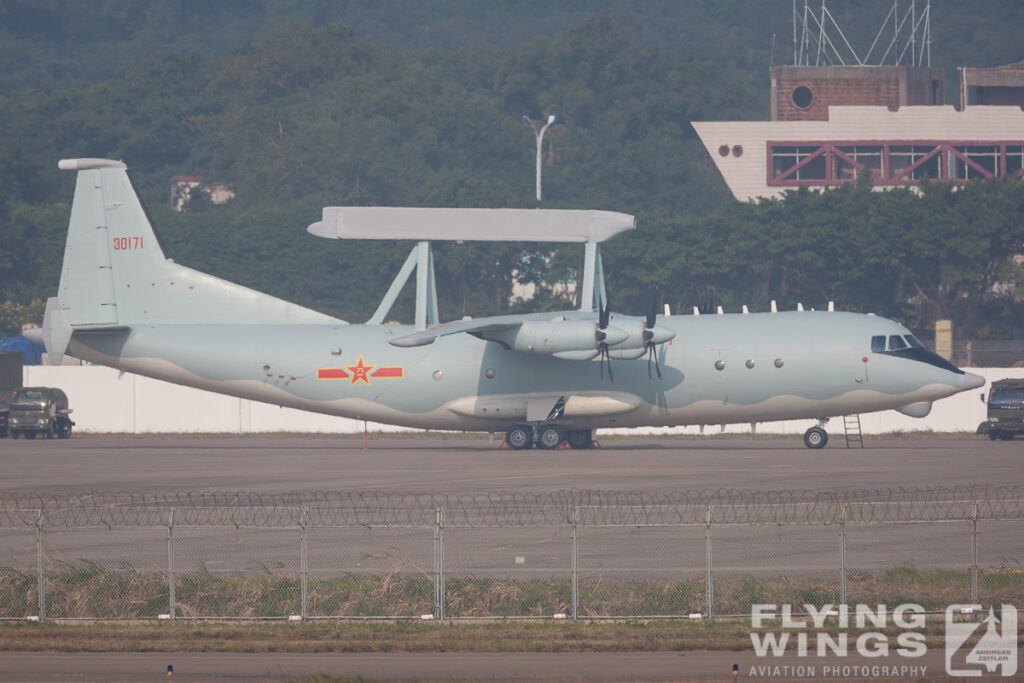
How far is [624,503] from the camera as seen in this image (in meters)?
31.1

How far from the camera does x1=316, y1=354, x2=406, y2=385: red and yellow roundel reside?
48.7 m

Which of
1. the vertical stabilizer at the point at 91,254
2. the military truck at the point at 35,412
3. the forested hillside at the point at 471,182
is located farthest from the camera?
the forested hillside at the point at 471,182

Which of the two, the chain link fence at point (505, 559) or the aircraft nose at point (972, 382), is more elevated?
the aircraft nose at point (972, 382)

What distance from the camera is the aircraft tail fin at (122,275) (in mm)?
50062

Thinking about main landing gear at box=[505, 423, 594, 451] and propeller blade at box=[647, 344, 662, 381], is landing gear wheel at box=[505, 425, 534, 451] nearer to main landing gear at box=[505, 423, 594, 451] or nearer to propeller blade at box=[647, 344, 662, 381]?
main landing gear at box=[505, 423, 594, 451]

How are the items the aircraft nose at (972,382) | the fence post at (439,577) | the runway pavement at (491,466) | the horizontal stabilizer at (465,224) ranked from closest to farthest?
the fence post at (439,577), the runway pavement at (491,466), the aircraft nose at (972,382), the horizontal stabilizer at (465,224)

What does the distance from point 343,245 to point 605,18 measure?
81577mm

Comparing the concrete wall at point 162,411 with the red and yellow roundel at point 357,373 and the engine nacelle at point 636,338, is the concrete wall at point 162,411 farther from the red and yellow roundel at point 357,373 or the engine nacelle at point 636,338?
the engine nacelle at point 636,338

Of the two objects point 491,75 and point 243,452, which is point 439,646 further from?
point 491,75

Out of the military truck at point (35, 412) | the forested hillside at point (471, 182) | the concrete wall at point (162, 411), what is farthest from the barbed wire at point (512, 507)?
the forested hillside at point (471, 182)

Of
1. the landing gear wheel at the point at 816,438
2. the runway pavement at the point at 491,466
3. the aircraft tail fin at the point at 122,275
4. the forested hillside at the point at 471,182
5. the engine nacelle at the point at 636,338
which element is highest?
the forested hillside at the point at 471,182

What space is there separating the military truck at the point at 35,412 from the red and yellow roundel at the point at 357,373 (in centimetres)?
1740

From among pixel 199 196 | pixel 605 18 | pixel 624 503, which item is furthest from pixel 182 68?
pixel 624 503

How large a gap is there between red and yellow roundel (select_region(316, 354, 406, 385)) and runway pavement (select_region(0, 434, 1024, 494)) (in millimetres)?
2687
